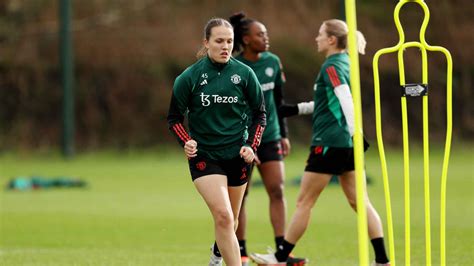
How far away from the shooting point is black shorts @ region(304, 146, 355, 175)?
888 cm

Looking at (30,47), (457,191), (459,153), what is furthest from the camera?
(30,47)

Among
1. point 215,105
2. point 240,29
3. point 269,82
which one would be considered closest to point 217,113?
point 215,105

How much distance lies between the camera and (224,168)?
7.71 metres

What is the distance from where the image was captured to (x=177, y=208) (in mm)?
16062

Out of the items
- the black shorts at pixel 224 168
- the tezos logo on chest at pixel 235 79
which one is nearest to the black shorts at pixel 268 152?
the black shorts at pixel 224 168

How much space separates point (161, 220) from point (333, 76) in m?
6.26

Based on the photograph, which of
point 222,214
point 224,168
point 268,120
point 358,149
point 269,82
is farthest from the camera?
point 269,82

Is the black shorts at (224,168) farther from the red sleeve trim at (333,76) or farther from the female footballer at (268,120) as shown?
the female footballer at (268,120)

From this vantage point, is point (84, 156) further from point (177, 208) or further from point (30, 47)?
point (177, 208)

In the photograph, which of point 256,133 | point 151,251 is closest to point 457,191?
point 151,251

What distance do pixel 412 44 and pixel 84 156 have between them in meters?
23.8

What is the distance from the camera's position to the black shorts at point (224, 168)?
7.61 m

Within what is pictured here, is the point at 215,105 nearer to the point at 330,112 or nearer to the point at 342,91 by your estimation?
the point at 342,91

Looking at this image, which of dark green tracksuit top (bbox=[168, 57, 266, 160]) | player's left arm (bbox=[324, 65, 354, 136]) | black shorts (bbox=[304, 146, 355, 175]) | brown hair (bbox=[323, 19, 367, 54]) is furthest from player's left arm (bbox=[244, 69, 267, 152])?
brown hair (bbox=[323, 19, 367, 54])
